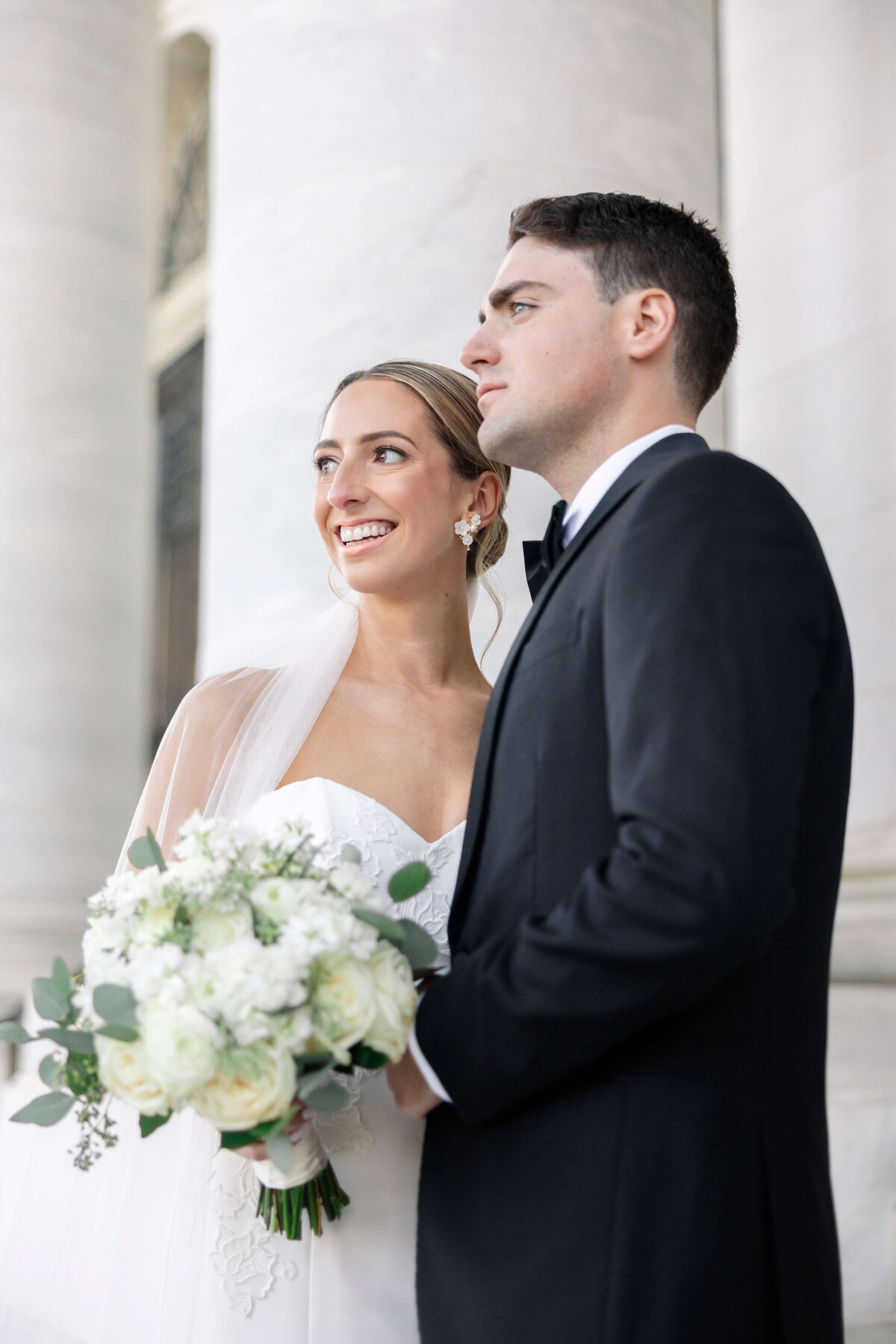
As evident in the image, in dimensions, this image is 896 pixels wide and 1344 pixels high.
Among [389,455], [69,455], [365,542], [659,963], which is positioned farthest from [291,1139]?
[69,455]

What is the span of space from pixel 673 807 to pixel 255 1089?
30.0 inches

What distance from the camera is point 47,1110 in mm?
2203

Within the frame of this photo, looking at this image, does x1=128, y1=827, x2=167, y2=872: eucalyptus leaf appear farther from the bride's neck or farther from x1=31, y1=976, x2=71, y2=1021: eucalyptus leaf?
the bride's neck

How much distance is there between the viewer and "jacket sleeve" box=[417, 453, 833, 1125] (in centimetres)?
194

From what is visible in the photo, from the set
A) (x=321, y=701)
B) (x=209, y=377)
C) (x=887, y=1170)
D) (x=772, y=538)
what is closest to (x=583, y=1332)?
(x=772, y=538)

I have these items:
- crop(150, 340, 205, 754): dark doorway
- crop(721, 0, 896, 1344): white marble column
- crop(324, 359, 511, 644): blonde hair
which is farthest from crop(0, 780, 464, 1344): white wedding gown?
crop(150, 340, 205, 754): dark doorway

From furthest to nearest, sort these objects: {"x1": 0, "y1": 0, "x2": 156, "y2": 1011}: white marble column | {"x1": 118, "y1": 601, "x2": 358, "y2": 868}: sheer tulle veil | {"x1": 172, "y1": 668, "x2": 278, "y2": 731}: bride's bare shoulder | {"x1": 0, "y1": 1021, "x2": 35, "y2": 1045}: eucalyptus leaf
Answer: {"x1": 0, "y1": 0, "x2": 156, "y2": 1011}: white marble column < {"x1": 172, "y1": 668, "x2": 278, "y2": 731}: bride's bare shoulder < {"x1": 118, "y1": 601, "x2": 358, "y2": 868}: sheer tulle veil < {"x1": 0, "y1": 1021, "x2": 35, "y2": 1045}: eucalyptus leaf

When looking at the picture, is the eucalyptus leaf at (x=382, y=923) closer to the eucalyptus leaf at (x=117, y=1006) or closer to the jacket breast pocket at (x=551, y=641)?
the eucalyptus leaf at (x=117, y=1006)

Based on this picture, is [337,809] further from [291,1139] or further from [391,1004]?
[391,1004]

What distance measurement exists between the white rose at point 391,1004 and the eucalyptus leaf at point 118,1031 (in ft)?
1.19

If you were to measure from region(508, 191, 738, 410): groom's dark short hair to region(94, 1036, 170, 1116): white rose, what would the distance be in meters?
1.74

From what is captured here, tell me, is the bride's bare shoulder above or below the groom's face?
below

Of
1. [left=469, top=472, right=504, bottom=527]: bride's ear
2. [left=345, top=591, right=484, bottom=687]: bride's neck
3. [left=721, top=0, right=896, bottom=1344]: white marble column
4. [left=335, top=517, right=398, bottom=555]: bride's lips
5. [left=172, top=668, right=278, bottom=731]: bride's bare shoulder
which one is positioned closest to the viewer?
[left=172, top=668, right=278, bottom=731]: bride's bare shoulder

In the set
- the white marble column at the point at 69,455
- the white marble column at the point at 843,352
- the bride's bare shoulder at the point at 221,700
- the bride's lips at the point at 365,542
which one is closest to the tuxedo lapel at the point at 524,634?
the bride's bare shoulder at the point at 221,700
